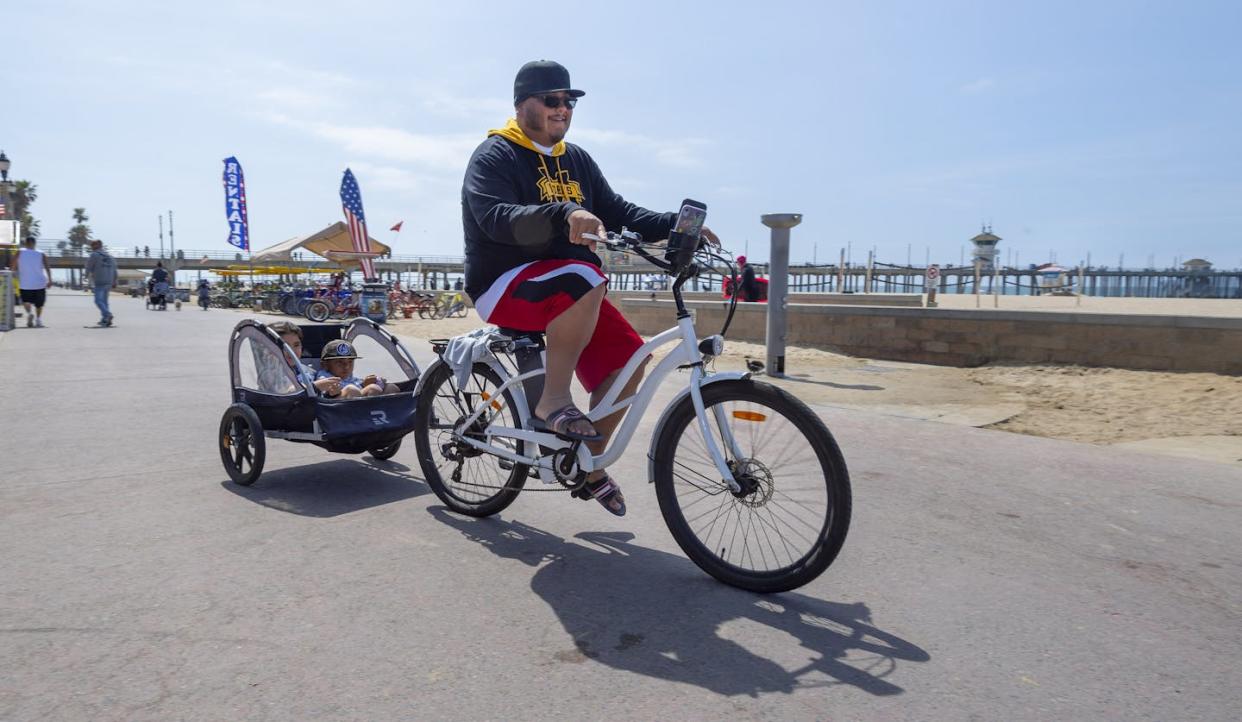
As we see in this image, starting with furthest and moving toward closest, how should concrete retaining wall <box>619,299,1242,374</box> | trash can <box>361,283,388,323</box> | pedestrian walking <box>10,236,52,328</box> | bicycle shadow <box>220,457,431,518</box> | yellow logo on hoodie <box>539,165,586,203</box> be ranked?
trash can <box>361,283,388,323</box>, pedestrian walking <box>10,236,52,328</box>, concrete retaining wall <box>619,299,1242,374</box>, bicycle shadow <box>220,457,431,518</box>, yellow logo on hoodie <box>539,165,586,203</box>

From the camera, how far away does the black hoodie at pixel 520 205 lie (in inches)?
117

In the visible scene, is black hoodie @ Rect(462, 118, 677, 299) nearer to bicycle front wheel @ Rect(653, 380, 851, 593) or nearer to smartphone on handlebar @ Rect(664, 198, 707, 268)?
smartphone on handlebar @ Rect(664, 198, 707, 268)

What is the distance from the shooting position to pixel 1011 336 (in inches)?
417

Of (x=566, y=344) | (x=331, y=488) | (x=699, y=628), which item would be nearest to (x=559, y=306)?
(x=566, y=344)

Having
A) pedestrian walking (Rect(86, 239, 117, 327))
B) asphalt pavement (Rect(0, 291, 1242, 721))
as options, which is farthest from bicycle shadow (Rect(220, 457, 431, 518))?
pedestrian walking (Rect(86, 239, 117, 327))

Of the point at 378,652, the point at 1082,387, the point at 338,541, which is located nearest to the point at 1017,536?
the point at 378,652

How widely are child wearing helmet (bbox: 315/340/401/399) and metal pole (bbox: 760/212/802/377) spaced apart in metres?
6.07

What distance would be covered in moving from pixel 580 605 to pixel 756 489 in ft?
2.40

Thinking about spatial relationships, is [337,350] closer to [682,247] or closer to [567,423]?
[567,423]

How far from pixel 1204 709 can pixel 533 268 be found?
2.53 metres

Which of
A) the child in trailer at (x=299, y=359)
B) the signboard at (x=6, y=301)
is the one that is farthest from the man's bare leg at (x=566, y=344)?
the signboard at (x=6, y=301)

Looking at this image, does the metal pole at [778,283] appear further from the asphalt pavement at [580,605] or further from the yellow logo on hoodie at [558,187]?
the yellow logo on hoodie at [558,187]

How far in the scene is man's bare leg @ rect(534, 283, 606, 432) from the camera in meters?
3.12

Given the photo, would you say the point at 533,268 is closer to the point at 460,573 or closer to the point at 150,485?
the point at 460,573
